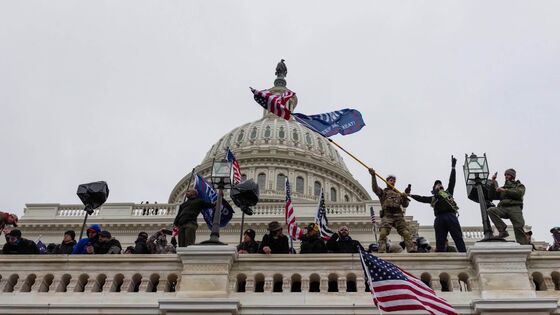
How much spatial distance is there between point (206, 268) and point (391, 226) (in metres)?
4.57

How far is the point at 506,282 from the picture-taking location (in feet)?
36.8

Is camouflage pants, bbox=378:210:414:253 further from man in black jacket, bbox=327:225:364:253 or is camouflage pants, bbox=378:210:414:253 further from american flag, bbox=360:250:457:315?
american flag, bbox=360:250:457:315

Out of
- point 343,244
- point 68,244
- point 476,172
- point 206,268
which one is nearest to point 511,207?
point 476,172

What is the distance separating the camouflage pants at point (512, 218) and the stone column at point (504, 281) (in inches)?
61.0

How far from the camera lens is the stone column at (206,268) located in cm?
1159

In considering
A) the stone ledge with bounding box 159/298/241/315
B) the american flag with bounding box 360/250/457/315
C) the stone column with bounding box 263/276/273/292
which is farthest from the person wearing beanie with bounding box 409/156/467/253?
the stone ledge with bounding box 159/298/241/315

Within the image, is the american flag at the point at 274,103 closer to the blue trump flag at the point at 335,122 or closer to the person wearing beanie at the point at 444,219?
the blue trump flag at the point at 335,122

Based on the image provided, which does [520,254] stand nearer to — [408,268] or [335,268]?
[408,268]

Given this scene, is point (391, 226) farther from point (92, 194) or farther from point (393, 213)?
point (92, 194)

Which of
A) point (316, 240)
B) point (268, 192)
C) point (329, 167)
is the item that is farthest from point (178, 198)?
point (316, 240)

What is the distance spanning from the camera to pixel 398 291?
414 inches

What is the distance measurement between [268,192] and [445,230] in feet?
179

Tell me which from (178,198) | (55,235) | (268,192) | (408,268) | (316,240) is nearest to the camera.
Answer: (408,268)

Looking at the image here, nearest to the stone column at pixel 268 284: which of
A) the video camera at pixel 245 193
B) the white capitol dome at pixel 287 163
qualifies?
the video camera at pixel 245 193
